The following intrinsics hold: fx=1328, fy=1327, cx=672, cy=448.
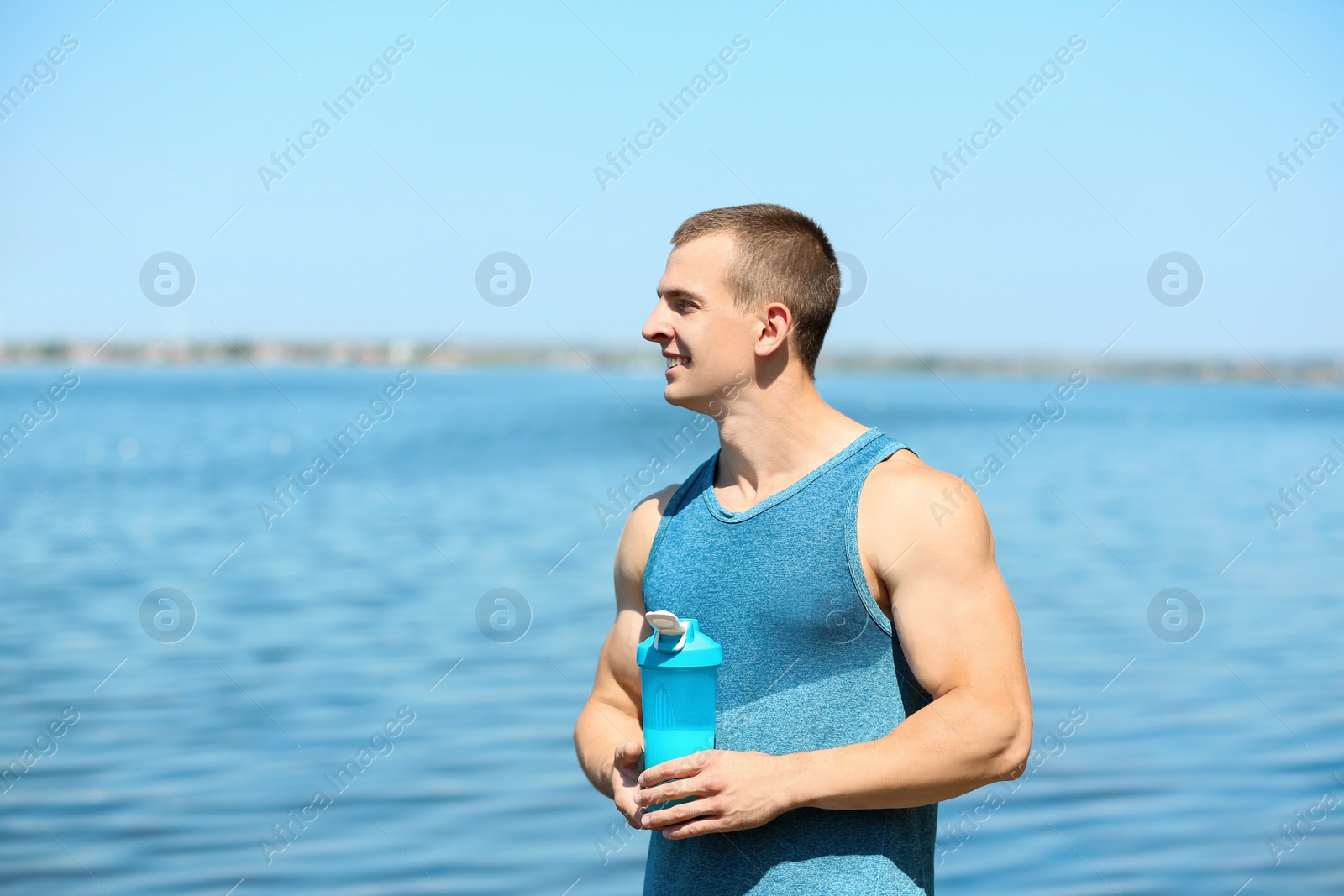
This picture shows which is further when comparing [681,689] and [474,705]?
[474,705]

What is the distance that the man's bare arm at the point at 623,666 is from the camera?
2.62 m

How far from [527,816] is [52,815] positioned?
2308mm

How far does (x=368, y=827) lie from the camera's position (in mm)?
6324

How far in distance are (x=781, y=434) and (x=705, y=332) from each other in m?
0.24

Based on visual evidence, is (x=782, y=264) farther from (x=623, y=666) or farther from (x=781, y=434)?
(x=623, y=666)

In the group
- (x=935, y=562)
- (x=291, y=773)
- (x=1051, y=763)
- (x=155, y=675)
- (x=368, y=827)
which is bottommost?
(x=1051, y=763)

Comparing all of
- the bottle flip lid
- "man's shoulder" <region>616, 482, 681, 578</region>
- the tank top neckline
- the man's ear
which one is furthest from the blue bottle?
the man's ear

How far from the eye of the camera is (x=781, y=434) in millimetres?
2477

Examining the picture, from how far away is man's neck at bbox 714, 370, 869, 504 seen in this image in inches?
97.0

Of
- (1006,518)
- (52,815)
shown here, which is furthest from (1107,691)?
(1006,518)

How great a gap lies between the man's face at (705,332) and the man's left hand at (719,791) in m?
0.65

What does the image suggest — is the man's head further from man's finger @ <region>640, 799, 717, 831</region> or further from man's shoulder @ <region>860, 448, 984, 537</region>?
man's finger @ <region>640, 799, 717, 831</region>

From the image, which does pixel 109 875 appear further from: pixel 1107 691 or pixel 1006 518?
pixel 1006 518

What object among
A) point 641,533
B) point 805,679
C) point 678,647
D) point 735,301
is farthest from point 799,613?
point 735,301
